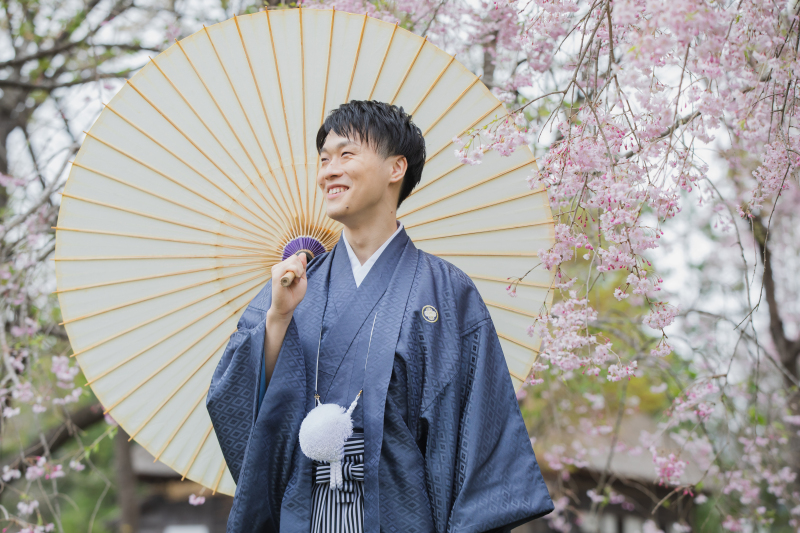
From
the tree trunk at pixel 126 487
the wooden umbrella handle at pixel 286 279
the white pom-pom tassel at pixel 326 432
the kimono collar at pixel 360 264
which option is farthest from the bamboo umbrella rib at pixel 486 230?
the tree trunk at pixel 126 487

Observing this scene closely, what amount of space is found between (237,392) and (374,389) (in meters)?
0.43

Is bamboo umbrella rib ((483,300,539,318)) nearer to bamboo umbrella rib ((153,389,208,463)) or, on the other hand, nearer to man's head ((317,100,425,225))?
man's head ((317,100,425,225))

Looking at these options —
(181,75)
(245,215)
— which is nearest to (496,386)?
(245,215)

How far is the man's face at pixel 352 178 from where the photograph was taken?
6.51ft

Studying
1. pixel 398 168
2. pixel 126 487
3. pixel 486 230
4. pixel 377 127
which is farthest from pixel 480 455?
pixel 126 487

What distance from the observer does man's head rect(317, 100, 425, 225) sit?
1.99 meters

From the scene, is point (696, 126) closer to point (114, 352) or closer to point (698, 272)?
point (114, 352)

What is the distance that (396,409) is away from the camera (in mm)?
1841

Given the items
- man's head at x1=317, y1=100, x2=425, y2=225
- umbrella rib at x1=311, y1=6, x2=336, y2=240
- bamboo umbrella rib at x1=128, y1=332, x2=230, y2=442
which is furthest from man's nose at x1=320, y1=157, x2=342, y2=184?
bamboo umbrella rib at x1=128, y1=332, x2=230, y2=442

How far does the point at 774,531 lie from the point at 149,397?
442 inches

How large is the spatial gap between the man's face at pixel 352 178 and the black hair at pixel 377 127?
0.9 inches

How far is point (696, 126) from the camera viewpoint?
6.86 ft

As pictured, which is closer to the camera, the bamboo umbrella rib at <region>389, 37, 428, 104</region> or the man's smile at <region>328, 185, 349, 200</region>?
the man's smile at <region>328, 185, 349, 200</region>

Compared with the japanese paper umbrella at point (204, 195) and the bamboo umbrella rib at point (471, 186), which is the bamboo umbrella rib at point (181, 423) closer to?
the japanese paper umbrella at point (204, 195)
